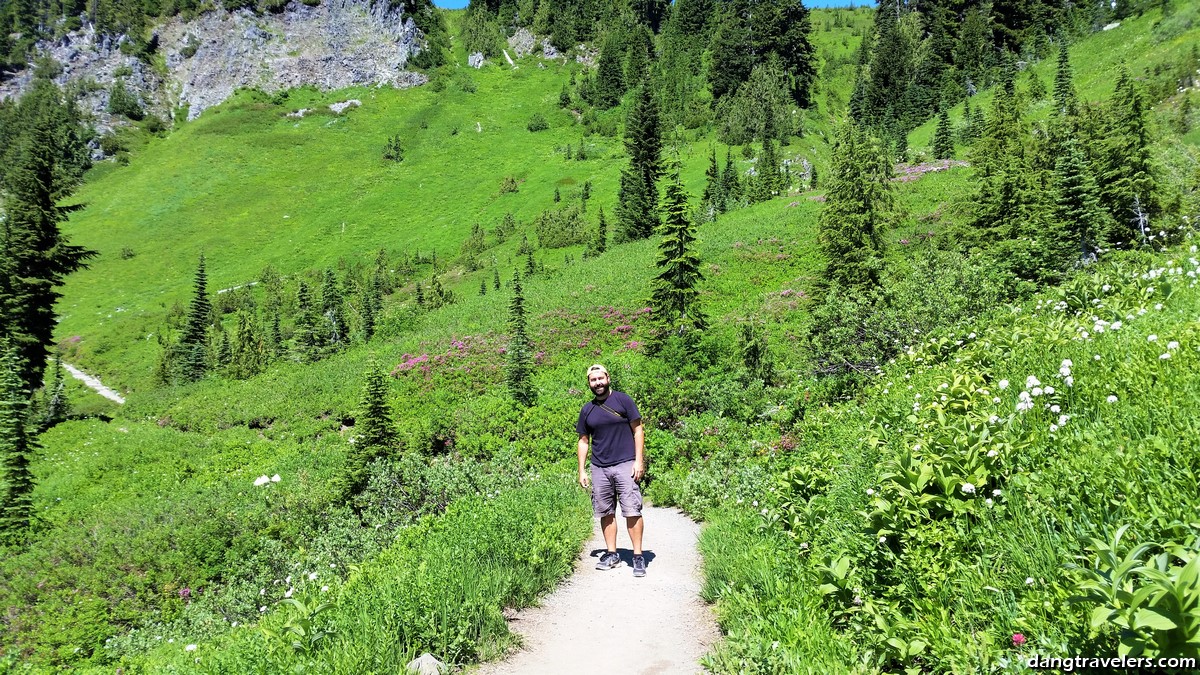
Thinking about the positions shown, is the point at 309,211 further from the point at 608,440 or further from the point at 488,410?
the point at 608,440

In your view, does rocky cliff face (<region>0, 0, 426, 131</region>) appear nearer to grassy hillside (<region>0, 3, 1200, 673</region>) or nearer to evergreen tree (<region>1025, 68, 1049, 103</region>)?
evergreen tree (<region>1025, 68, 1049, 103</region>)

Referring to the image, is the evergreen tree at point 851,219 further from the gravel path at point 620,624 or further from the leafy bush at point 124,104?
the leafy bush at point 124,104

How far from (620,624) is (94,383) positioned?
78.8 m

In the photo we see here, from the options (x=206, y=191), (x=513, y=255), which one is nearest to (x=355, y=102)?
(x=206, y=191)

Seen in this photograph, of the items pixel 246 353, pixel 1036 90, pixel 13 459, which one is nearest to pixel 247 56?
pixel 246 353

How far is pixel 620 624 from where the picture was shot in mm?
5465

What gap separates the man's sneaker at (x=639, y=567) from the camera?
6754 mm

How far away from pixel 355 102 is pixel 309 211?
50480mm

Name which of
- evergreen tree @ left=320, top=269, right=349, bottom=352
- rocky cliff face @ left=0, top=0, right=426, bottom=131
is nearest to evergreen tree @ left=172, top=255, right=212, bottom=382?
evergreen tree @ left=320, top=269, right=349, bottom=352

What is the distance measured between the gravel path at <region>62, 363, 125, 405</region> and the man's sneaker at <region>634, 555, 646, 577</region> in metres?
66.8

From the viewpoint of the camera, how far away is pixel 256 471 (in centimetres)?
1895

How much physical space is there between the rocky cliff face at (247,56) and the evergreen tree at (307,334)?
118 m

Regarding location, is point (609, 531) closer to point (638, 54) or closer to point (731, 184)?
point (731, 184)

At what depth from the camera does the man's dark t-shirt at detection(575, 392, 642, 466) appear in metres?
7.11
